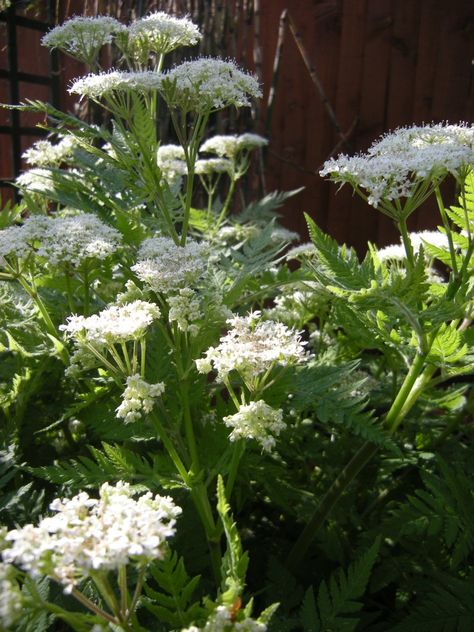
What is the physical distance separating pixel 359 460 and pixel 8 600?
0.96 meters

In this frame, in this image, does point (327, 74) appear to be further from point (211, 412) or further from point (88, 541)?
point (88, 541)

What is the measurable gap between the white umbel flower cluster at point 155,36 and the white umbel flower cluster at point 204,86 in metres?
0.27

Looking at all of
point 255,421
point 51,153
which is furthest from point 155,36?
point 255,421

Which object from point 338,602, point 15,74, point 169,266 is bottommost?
point 338,602

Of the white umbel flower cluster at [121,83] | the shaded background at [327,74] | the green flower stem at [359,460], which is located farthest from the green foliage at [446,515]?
the shaded background at [327,74]

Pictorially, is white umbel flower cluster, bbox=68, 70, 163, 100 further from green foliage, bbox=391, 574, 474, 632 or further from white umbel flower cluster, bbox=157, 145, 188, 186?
green foliage, bbox=391, 574, 474, 632

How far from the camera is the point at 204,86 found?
6.32 ft

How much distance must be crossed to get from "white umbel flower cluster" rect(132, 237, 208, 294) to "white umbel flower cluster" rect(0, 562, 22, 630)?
0.75 metres

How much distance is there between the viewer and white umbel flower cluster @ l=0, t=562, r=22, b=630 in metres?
0.87

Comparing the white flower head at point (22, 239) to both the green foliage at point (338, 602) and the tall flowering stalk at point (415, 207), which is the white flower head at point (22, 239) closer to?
the tall flowering stalk at point (415, 207)

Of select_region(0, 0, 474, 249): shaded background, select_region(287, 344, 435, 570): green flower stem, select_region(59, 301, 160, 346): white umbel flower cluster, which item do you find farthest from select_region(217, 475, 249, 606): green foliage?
select_region(0, 0, 474, 249): shaded background

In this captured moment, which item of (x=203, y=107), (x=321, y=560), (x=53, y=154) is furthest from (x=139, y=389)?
(x=53, y=154)

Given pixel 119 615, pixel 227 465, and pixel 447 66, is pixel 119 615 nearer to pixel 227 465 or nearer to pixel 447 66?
pixel 227 465

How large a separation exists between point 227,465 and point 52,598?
45 cm
